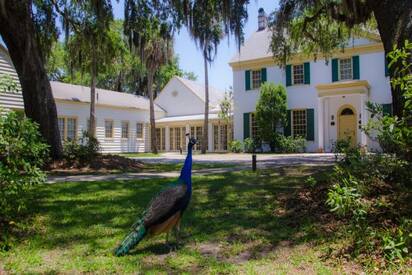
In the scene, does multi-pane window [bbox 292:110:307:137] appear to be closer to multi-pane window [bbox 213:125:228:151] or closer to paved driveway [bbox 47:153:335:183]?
multi-pane window [bbox 213:125:228:151]

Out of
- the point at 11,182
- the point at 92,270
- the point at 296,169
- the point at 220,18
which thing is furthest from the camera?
the point at 220,18

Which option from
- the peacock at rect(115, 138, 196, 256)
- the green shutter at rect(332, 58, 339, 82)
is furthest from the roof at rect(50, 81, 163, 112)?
the peacock at rect(115, 138, 196, 256)

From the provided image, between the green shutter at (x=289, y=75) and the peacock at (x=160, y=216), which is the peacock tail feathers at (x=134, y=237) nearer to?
the peacock at (x=160, y=216)

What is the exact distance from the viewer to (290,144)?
22.1 meters

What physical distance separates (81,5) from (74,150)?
4.45 m

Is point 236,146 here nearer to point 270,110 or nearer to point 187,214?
point 270,110

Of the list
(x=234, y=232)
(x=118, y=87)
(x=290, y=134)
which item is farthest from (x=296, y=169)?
(x=118, y=87)

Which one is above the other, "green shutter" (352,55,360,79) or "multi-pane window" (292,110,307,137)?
"green shutter" (352,55,360,79)

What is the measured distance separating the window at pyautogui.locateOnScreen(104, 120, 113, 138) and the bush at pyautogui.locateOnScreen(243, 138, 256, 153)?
9.12 metres

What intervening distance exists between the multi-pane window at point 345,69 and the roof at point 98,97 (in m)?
13.8

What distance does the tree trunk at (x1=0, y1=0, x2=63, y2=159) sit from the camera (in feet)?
37.3

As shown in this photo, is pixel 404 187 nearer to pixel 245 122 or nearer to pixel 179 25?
pixel 179 25

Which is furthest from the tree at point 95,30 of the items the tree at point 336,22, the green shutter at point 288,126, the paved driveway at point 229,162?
the green shutter at point 288,126

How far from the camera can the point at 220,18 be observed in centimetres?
1173
